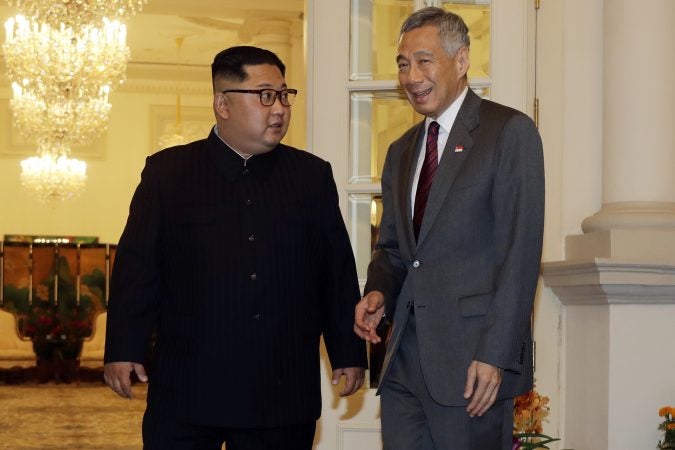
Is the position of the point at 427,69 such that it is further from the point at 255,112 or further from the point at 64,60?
the point at 64,60

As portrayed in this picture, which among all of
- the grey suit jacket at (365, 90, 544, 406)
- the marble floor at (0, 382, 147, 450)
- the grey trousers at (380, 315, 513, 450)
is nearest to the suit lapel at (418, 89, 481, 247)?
the grey suit jacket at (365, 90, 544, 406)

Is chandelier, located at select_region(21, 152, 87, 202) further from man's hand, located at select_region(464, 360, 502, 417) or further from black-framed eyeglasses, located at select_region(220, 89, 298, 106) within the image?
man's hand, located at select_region(464, 360, 502, 417)

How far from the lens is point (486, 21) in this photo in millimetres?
4457

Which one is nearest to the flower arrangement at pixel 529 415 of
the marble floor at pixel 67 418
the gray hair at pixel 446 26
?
the gray hair at pixel 446 26

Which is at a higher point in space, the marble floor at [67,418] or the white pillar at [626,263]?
the white pillar at [626,263]

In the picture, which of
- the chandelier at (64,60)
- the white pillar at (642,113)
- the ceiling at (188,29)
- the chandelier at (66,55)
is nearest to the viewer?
the white pillar at (642,113)

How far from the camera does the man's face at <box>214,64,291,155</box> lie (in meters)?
3.20

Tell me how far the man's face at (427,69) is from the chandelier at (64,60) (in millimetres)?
7547

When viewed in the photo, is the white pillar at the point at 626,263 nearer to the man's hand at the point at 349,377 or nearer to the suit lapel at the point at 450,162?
the man's hand at the point at 349,377

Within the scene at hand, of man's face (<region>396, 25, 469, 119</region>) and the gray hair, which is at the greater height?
the gray hair

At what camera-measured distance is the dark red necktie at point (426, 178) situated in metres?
2.78

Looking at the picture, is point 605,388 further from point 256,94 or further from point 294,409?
point 256,94

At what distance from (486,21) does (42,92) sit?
8.47 meters

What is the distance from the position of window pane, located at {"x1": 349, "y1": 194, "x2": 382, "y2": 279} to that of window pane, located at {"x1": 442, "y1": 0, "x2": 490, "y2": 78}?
25.0 inches
